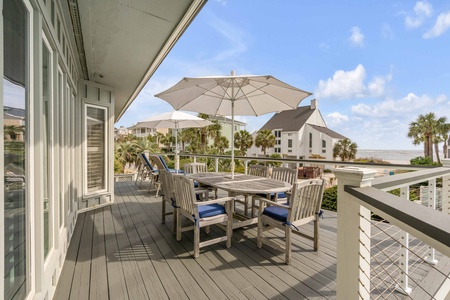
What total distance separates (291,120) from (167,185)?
28435 millimetres

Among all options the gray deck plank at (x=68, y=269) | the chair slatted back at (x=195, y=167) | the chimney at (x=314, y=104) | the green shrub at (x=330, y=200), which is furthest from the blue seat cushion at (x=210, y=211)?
the chimney at (x=314, y=104)

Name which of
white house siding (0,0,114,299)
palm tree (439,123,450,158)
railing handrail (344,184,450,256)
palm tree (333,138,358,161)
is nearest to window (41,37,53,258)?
white house siding (0,0,114,299)

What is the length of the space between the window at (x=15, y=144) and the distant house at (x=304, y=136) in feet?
91.4

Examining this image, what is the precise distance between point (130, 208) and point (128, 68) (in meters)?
2.82

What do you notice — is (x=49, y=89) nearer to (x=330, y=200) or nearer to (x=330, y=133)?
(x=330, y=200)

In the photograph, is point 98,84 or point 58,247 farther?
point 98,84

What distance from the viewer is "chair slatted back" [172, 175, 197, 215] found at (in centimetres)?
273

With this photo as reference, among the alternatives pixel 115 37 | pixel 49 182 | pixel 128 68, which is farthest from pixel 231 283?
pixel 128 68

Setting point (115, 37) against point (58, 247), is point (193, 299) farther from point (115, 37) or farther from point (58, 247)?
point (115, 37)

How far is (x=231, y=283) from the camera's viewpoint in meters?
2.24

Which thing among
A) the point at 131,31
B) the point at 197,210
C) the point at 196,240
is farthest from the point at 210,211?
the point at 131,31

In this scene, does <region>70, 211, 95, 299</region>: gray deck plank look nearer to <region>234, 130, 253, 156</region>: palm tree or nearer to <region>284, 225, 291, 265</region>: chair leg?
<region>284, 225, 291, 265</region>: chair leg

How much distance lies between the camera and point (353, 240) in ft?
3.82

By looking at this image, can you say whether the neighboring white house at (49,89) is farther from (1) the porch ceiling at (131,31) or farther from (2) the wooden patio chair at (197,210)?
(2) the wooden patio chair at (197,210)
